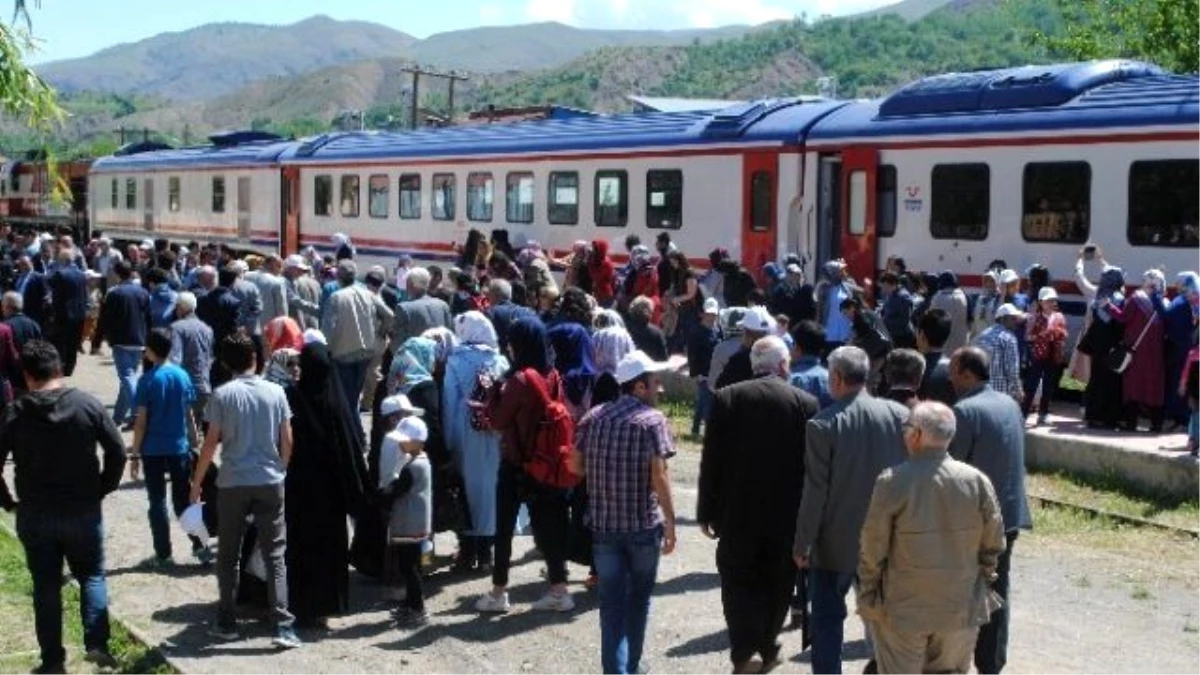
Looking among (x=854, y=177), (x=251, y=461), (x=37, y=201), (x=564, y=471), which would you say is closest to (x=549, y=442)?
(x=564, y=471)

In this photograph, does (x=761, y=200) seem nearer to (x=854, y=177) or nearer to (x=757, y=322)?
(x=854, y=177)

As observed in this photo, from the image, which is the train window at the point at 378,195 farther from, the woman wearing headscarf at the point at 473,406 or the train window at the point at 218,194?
the woman wearing headscarf at the point at 473,406

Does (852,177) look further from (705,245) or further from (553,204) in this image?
(553,204)

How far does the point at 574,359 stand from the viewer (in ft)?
33.9

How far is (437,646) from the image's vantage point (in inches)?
376

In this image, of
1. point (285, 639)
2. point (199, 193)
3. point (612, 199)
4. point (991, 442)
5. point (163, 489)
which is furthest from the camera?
point (199, 193)

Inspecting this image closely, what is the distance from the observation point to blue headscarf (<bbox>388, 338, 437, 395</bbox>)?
34.3 feet

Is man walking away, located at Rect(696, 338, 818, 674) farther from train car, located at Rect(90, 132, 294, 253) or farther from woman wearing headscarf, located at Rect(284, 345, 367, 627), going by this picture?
train car, located at Rect(90, 132, 294, 253)

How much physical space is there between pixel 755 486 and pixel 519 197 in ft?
63.5

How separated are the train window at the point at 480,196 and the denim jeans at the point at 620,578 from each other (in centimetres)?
1992

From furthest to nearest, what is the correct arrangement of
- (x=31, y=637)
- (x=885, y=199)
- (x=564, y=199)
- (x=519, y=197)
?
1. (x=519, y=197)
2. (x=564, y=199)
3. (x=885, y=199)
4. (x=31, y=637)

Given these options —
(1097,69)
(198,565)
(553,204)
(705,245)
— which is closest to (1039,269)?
(1097,69)

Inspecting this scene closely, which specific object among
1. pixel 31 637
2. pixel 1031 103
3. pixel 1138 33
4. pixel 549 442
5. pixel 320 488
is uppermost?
pixel 1138 33

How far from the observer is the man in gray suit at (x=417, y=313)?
14.0 metres
